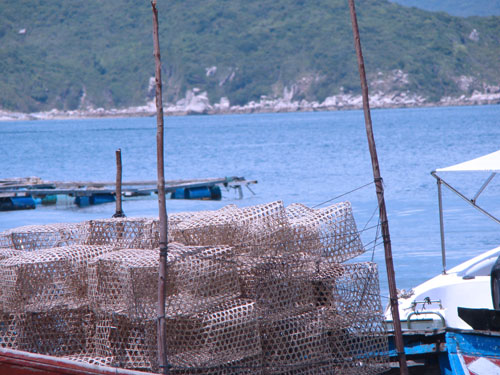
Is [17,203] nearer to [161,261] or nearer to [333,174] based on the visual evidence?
[333,174]

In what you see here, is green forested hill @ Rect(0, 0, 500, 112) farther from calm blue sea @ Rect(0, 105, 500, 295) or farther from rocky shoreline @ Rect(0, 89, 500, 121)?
calm blue sea @ Rect(0, 105, 500, 295)

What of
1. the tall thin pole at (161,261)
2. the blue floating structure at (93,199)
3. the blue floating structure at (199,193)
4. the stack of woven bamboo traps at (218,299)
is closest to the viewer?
the tall thin pole at (161,261)

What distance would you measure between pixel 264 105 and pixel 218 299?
154m

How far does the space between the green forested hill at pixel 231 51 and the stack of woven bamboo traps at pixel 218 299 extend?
13848cm

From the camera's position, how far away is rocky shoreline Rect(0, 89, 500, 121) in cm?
14875

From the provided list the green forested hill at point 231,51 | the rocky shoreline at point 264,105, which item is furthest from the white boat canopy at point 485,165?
the rocky shoreline at point 264,105

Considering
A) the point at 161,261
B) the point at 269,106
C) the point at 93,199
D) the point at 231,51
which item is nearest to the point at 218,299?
the point at 161,261

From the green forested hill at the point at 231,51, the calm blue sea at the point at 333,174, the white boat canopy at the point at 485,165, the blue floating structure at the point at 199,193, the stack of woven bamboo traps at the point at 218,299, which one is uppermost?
the green forested hill at the point at 231,51

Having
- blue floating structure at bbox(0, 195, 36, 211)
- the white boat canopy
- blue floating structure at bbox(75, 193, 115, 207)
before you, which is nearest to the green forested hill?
blue floating structure at bbox(75, 193, 115, 207)

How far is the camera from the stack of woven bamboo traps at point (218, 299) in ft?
18.9

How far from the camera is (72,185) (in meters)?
29.6

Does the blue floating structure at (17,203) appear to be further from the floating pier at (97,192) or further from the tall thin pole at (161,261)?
the tall thin pole at (161,261)

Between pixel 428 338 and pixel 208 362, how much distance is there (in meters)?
2.27

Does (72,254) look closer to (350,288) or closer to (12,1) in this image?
(350,288)
